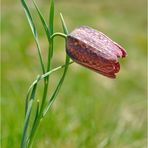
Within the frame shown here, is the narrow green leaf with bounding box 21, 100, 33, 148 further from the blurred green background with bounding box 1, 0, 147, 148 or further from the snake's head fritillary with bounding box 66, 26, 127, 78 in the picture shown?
the blurred green background with bounding box 1, 0, 147, 148

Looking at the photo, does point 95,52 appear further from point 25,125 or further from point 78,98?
point 78,98

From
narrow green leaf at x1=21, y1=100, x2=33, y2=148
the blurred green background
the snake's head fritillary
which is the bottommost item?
the blurred green background

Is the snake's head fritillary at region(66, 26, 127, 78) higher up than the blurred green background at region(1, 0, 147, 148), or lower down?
higher up

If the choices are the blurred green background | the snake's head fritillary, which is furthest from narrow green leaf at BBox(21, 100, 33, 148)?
the blurred green background

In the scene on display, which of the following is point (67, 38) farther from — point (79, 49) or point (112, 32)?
point (112, 32)

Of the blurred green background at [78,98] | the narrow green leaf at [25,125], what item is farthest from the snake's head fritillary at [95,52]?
the blurred green background at [78,98]

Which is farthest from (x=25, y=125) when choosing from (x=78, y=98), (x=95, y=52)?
(x=78, y=98)

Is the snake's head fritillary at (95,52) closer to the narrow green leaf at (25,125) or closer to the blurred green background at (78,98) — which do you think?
the narrow green leaf at (25,125)

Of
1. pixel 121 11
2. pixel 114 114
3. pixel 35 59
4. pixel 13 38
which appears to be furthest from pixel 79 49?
pixel 121 11
